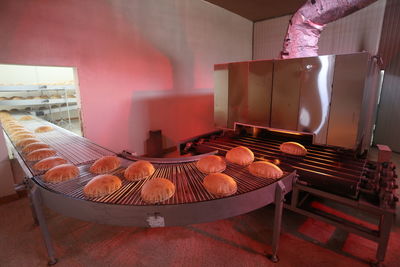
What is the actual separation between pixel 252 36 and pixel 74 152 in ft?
14.7

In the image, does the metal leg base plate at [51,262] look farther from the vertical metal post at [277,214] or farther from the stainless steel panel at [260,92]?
the stainless steel panel at [260,92]

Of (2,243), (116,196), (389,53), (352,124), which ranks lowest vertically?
(2,243)

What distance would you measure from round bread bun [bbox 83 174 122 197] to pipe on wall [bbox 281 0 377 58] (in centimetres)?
198

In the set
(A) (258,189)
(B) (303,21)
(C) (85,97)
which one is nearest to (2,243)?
(C) (85,97)

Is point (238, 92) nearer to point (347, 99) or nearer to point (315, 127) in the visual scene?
point (315, 127)

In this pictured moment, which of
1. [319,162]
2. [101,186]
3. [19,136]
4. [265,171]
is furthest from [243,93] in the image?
[19,136]

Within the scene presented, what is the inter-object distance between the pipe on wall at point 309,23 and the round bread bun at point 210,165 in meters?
1.48

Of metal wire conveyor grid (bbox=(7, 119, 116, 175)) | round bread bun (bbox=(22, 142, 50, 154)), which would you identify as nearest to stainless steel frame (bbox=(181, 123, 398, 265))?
metal wire conveyor grid (bbox=(7, 119, 116, 175))

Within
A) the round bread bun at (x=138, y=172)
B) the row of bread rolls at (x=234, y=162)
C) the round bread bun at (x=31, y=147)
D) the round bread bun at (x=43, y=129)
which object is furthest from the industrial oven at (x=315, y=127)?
the round bread bun at (x=43, y=129)

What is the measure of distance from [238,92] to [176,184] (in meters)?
1.27

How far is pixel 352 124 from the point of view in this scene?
4.80 ft

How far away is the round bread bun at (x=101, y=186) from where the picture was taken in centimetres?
94

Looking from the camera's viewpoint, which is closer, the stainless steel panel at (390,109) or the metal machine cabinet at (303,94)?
the metal machine cabinet at (303,94)

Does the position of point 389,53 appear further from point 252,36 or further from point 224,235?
point 224,235
